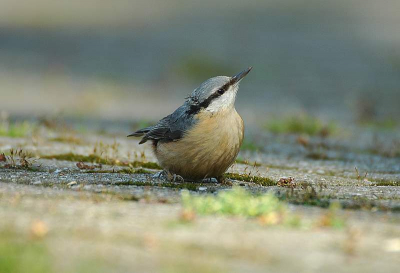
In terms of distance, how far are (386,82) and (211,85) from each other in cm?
1014

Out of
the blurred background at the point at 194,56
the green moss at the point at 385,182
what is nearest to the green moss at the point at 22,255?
the green moss at the point at 385,182

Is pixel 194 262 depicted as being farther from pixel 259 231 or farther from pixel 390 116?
pixel 390 116

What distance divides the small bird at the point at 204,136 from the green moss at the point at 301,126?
3.88m

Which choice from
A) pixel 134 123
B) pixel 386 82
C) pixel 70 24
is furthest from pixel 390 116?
pixel 70 24

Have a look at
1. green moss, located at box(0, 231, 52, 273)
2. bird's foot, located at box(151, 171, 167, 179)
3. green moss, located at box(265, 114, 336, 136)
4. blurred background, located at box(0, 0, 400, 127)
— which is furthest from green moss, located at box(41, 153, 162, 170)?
green moss, located at box(0, 231, 52, 273)

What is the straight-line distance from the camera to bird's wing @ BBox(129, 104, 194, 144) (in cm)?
666

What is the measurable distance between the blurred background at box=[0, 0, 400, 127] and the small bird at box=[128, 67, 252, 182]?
503 cm

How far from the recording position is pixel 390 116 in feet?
42.0

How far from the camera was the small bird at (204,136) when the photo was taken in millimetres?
6410

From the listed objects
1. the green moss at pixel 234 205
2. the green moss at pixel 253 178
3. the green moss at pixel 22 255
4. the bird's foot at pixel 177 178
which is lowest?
the green moss at pixel 22 255

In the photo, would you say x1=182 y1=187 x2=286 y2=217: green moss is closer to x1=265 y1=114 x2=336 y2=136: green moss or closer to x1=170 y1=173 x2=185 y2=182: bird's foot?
x1=170 y1=173 x2=185 y2=182: bird's foot

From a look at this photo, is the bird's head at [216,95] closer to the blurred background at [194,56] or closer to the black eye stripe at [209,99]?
the black eye stripe at [209,99]

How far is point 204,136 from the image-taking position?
644 centimetres

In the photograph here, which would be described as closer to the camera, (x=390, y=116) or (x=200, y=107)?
(x=200, y=107)
